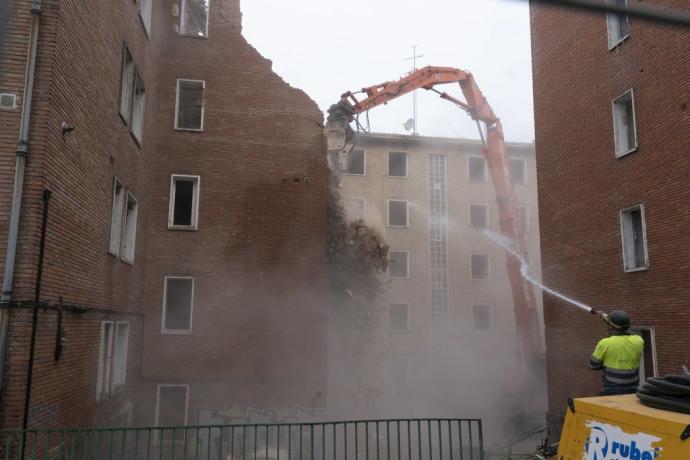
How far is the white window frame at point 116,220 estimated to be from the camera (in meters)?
10.9

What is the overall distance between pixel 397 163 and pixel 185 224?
16.8 meters

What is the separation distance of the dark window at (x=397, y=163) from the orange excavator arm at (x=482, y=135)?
10073mm

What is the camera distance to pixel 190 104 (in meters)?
14.8

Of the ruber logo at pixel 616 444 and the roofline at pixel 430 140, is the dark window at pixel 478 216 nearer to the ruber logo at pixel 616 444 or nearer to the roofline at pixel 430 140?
the roofline at pixel 430 140

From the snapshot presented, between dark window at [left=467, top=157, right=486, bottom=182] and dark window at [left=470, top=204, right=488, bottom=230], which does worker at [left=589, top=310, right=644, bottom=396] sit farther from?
dark window at [left=467, top=157, right=486, bottom=182]

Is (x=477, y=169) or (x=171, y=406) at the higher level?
(x=477, y=169)

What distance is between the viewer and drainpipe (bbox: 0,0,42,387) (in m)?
6.98

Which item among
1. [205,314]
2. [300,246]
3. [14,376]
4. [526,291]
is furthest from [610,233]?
[14,376]

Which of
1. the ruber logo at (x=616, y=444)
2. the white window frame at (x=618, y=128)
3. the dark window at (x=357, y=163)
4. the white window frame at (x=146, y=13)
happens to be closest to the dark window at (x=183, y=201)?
the white window frame at (x=146, y=13)

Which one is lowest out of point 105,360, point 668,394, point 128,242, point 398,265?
point 105,360

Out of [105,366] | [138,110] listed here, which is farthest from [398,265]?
[105,366]

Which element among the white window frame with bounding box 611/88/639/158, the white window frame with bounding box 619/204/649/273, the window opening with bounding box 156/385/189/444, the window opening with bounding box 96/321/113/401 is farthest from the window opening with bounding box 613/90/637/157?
the window opening with bounding box 156/385/189/444

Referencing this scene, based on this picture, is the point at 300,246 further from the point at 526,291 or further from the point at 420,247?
the point at 420,247

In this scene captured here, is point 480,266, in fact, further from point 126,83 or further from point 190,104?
point 126,83
